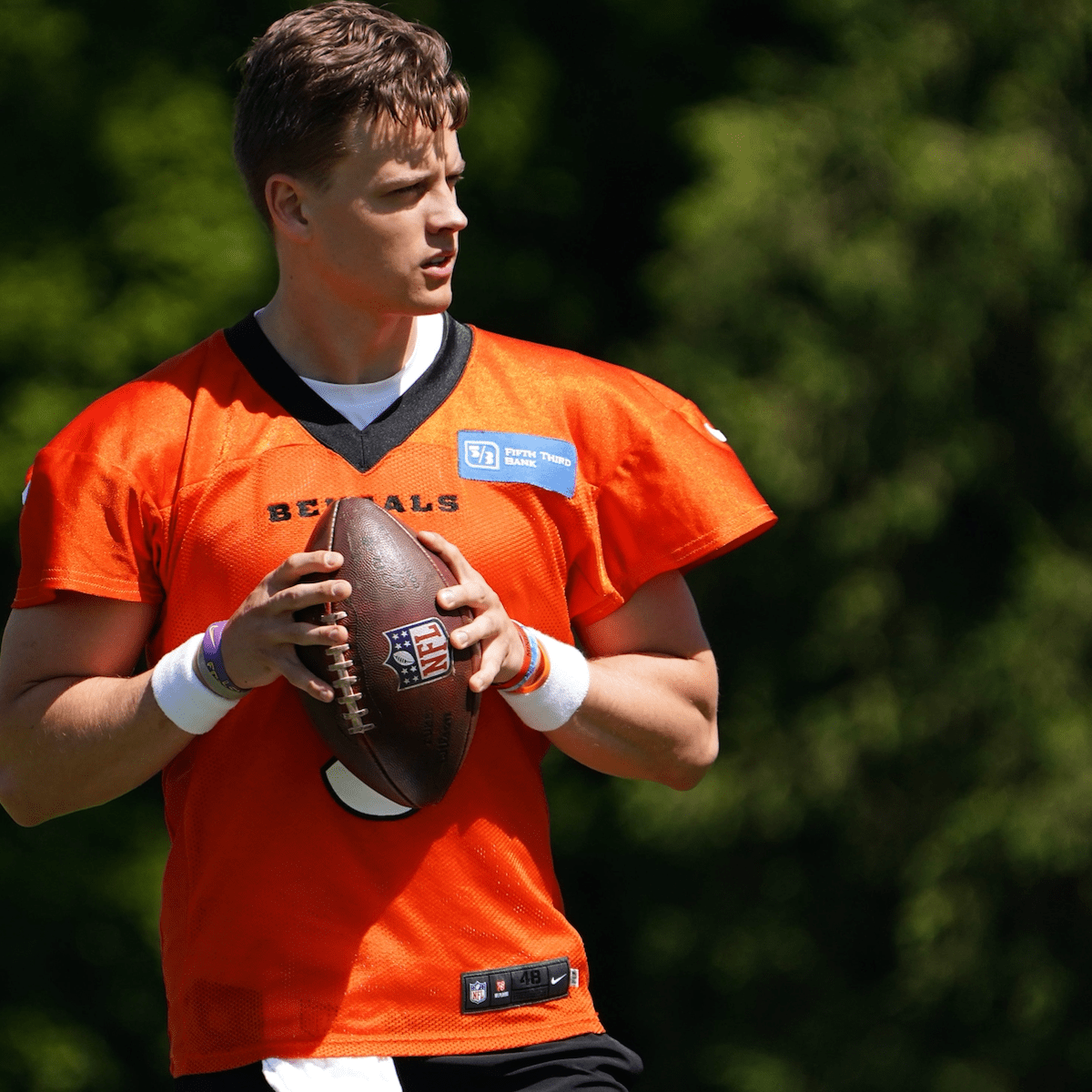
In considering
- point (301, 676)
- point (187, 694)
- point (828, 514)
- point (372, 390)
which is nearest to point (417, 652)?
point (301, 676)

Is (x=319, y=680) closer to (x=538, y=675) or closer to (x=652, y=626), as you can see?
(x=538, y=675)

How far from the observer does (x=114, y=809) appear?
5.68 m

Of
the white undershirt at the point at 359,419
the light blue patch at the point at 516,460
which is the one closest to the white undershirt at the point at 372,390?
the white undershirt at the point at 359,419

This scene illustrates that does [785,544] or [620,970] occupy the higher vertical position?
[785,544]

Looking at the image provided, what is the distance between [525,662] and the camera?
197 cm

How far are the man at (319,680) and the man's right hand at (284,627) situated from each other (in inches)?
0.7

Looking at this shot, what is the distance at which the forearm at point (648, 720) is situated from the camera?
2.09 metres

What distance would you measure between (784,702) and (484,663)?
386 cm

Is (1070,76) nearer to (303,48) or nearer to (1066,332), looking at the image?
(1066,332)

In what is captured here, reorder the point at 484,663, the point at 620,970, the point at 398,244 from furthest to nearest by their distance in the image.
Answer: the point at 620,970
the point at 398,244
the point at 484,663

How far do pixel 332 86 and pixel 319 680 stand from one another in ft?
2.26

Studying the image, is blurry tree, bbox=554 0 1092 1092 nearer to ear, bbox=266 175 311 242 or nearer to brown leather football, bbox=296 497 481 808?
ear, bbox=266 175 311 242

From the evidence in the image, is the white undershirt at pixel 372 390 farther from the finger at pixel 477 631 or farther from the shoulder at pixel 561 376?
the finger at pixel 477 631

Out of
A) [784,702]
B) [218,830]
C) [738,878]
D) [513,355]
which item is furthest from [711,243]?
[218,830]
